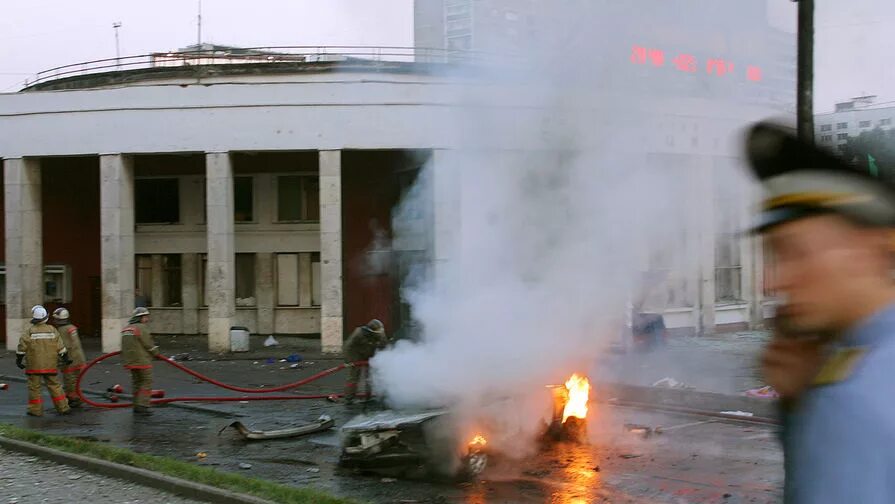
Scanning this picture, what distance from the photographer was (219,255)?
23.7 meters

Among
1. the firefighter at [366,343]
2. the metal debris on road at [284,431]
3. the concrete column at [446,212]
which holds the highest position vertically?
the concrete column at [446,212]

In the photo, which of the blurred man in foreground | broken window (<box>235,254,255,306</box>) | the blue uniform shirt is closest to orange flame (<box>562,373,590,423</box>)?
the blurred man in foreground

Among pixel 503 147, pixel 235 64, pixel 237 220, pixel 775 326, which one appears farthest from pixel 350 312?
pixel 775 326

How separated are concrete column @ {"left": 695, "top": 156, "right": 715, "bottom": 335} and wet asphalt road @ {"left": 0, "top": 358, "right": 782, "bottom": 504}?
3.74 m

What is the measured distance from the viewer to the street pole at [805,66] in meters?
8.63

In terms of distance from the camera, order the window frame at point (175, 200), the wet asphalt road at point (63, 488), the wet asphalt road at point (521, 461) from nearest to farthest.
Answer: the wet asphalt road at point (63, 488) < the wet asphalt road at point (521, 461) < the window frame at point (175, 200)

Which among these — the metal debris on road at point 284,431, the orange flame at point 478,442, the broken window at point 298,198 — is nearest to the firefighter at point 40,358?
the metal debris on road at point 284,431

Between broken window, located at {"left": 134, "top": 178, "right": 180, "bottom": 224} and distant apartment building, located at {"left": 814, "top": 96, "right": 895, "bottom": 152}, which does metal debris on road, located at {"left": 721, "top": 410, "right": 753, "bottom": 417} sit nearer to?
distant apartment building, located at {"left": 814, "top": 96, "right": 895, "bottom": 152}

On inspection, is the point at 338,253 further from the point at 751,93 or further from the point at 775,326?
the point at 775,326

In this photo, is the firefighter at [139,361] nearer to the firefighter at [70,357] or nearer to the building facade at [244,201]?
the firefighter at [70,357]

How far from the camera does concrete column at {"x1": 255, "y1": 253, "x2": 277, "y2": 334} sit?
27.6 m

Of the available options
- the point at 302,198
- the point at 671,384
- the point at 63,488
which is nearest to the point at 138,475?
the point at 63,488

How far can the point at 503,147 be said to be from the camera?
11945 millimetres

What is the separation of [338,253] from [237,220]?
6377 mm
